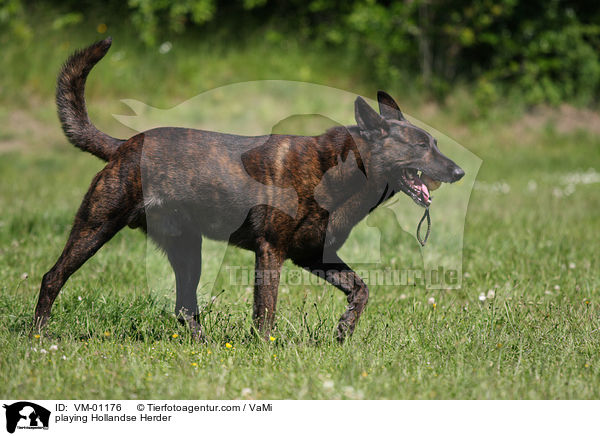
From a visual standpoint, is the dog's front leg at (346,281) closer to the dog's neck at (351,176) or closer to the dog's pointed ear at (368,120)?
the dog's neck at (351,176)

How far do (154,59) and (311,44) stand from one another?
3676 mm

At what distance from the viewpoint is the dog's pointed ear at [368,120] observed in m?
3.93

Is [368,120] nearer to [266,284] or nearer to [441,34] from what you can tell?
[266,284]

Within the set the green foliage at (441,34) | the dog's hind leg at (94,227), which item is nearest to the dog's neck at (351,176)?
the dog's hind leg at (94,227)

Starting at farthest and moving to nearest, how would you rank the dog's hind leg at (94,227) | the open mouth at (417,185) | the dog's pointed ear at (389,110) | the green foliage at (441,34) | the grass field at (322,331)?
the green foliage at (441,34)
the dog's pointed ear at (389,110)
the open mouth at (417,185)
the dog's hind leg at (94,227)
the grass field at (322,331)

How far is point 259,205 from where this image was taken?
12.9 feet

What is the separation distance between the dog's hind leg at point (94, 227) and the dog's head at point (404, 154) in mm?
1468

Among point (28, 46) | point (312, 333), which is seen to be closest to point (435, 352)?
point (312, 333)

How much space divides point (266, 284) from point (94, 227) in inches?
42.2

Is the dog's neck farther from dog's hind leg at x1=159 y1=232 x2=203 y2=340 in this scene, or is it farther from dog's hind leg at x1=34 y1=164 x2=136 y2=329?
dog's hind leg at x1=34 y1=164 x2=136 y2=329

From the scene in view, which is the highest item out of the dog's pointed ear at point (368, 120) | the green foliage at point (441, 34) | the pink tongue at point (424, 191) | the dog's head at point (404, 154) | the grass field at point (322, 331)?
the green foliage at point (441, 34)

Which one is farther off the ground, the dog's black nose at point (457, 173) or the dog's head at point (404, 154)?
the dog's head at point (404, 154)

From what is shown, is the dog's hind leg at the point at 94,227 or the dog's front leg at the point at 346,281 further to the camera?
the dog's front leg at the point at 346,281

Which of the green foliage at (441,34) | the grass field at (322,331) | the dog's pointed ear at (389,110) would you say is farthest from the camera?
the green foliage at (441,34)
